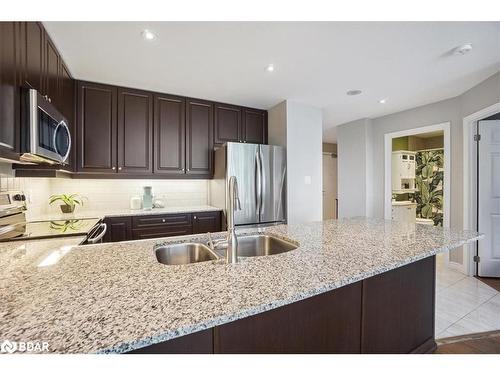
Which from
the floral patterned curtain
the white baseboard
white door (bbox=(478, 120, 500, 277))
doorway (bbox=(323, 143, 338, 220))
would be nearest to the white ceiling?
white door (bbox=(478, 120, 500, 277))

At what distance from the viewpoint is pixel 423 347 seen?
157 cm

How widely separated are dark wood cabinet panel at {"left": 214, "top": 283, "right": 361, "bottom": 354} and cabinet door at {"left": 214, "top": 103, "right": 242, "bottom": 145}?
2.73m

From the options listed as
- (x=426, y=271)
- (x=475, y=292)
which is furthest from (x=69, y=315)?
(x=475, y=292)

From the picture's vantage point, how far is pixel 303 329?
1.00 meters

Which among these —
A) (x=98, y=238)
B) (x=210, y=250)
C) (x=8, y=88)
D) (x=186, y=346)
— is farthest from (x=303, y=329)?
(x=8, y=88)

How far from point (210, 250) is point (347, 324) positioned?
2.49 ft

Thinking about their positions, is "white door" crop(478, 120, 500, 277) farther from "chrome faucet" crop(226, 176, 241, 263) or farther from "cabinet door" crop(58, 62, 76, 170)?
"cabinet door" crop(58, 62, 76, 170)

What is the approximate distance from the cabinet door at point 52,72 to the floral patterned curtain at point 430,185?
22.8ft

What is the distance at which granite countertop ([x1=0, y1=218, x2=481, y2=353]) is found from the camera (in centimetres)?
57

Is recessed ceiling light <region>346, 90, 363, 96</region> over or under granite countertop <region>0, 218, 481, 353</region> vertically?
over

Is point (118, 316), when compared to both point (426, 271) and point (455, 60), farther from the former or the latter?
point (455, 60)

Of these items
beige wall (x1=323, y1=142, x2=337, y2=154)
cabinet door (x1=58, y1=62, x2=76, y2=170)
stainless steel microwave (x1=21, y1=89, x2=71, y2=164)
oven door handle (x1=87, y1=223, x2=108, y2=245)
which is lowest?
oven door handle (x1=87, y1=223, x2=108, y2=245)

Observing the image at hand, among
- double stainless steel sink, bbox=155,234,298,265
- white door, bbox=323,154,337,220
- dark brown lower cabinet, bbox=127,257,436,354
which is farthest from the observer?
white door, bbox=323,154,337,220

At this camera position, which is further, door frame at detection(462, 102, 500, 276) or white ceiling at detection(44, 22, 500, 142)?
door frame at detection(462, 102, 500, 276)
